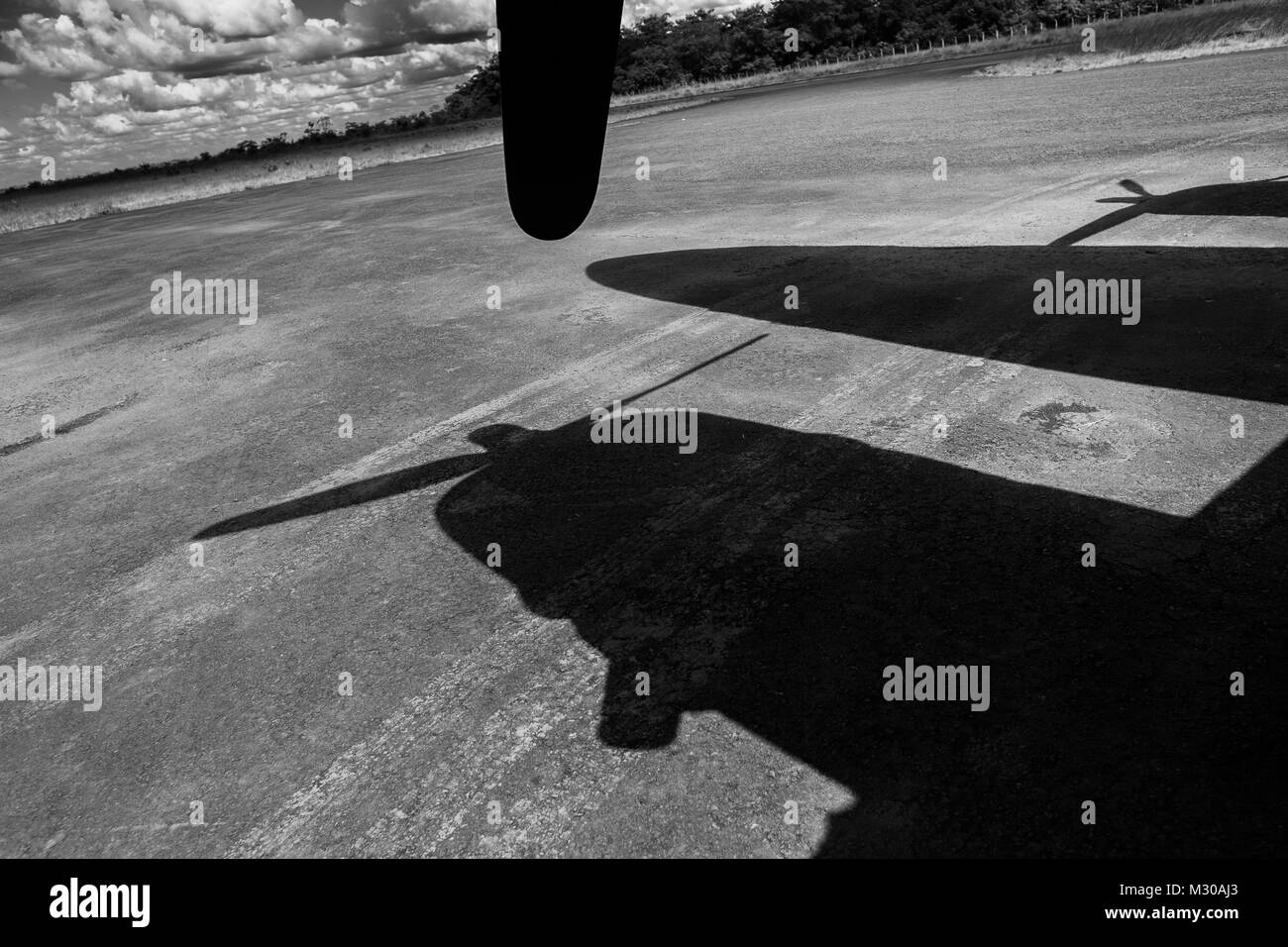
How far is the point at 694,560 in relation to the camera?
4762 millimetres

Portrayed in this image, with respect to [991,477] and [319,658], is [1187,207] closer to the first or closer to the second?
[991,477]

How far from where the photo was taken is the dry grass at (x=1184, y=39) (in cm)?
2930

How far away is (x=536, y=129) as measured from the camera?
8.66ft

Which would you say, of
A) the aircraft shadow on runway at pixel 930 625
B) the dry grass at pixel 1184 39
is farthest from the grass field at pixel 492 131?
the aircraft shadow on runway at pixel 930 625

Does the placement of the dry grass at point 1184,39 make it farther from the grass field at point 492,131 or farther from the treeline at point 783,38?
the treeline at point 783,38

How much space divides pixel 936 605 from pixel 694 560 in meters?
1.29

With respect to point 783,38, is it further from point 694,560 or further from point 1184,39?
point 694,560

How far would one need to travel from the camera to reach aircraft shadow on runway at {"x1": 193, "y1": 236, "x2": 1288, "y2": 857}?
3.03 m

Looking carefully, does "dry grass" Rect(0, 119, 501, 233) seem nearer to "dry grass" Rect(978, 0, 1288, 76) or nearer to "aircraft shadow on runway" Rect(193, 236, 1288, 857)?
"dry grass" Rect(978, 0, 1288, 76)

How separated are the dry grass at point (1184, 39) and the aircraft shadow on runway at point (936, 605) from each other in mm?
29368

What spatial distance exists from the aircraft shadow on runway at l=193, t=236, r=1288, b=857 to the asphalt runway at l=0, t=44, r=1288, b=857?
0.06 feet

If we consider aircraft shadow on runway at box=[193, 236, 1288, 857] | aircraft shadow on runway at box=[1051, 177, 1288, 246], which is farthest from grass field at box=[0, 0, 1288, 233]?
aircraft shadow on runway at box=[193, 236, 1288, 857]
